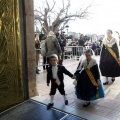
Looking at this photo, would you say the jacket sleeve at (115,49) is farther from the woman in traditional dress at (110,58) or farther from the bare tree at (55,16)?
the bare tree at (55,16)

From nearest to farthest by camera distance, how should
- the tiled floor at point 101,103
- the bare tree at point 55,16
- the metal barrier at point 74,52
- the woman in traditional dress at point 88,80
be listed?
1. the tiled floor at point 101,103
2. the woman in traditional dress at point 88,80
3. the metal barrier at point 74,52
4. the bare tree at point 55,16

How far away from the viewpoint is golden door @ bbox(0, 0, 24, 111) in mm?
4078

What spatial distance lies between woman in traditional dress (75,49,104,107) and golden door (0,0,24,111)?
142cm

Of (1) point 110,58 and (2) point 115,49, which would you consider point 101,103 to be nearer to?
(1) point 110,58

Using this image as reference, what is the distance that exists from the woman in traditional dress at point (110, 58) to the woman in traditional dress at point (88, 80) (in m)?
1.85

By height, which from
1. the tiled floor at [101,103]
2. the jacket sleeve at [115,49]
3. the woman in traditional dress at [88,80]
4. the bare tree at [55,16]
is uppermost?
the bare tree at [55,16]

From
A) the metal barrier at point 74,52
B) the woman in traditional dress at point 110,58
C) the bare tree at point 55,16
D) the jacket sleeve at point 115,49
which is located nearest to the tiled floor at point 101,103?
the woman in traditional dress at point 110,58

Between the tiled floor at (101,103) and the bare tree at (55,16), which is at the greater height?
the bare tree at (55,16)

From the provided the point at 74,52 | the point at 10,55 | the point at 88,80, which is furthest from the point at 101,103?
the point at 74,52

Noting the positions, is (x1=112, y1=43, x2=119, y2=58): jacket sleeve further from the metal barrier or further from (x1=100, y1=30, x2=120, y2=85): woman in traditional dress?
the metal barrier

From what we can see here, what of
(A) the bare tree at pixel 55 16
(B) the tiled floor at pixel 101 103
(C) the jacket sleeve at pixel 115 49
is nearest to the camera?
(B) the tiled floor at pixel 101 103

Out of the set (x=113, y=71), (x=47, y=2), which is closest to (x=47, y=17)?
(x=47, y=2)

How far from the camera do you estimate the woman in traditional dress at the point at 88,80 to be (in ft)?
14.3

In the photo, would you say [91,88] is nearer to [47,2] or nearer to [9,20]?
[9,20]
